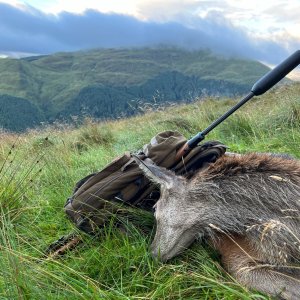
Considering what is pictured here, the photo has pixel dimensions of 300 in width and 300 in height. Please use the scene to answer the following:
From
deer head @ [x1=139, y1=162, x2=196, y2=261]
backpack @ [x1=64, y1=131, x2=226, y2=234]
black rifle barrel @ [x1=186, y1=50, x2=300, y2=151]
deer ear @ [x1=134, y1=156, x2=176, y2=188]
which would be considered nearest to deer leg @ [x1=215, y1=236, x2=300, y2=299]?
deer head @ [x1=139, y1=162, x2=196, y2=261]

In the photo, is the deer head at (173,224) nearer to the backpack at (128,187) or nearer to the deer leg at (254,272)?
the deer leg at (254,272)

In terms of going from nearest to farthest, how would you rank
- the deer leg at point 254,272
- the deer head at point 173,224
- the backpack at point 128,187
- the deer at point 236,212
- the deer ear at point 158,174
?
the deer leg at point 254,272 < the deer at point 236,212 < the deer head at point 173,224 < the deer ear at point 158,174 < the backpack at point 128,187

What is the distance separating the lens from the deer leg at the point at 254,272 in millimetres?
2631

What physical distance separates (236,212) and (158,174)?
2.17 ft

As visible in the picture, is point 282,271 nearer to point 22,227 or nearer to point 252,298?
point 252,298

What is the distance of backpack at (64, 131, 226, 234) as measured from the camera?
12.4 feet

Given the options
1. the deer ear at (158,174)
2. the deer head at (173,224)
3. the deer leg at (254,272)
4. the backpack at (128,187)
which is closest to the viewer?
the deer leg at (254,272)

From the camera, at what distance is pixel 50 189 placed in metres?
5.63

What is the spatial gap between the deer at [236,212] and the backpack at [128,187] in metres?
0.36

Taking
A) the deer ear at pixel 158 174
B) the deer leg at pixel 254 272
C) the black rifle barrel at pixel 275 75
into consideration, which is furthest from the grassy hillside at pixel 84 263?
the black rifle barrel at pixel 275 75

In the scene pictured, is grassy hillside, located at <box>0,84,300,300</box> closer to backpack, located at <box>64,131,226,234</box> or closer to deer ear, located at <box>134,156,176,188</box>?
backpack, located at <box>64,131,226,234</box>

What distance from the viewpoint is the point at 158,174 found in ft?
11.4

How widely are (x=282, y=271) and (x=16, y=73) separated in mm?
198185

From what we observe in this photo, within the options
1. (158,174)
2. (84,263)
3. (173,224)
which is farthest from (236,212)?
(84,263)
